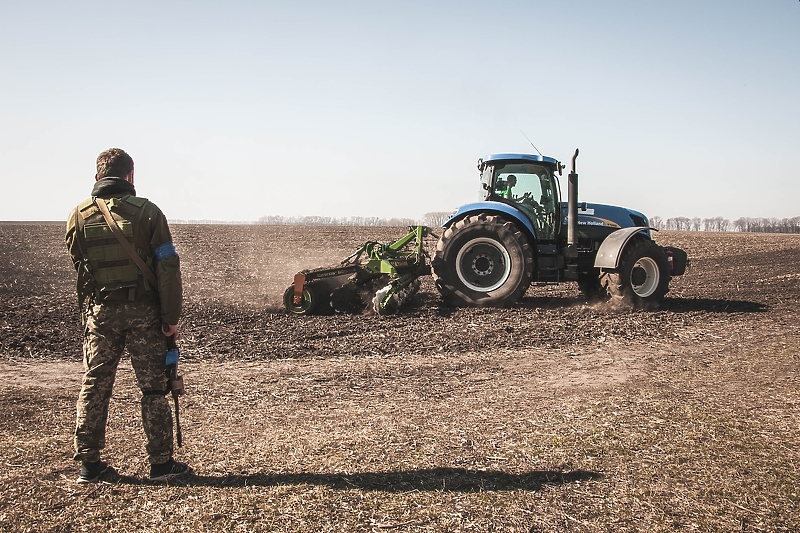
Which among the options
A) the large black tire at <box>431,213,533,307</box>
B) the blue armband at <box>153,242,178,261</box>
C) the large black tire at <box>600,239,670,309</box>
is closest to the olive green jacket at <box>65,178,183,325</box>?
the blue armband at <box>153,242,178,261</box>

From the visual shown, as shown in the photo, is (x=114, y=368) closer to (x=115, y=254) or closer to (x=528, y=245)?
(x=115, y=254)

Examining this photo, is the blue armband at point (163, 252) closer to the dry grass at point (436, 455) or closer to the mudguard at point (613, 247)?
the dry grass at point (436, 455)

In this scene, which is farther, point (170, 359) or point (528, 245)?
point (528, 245)

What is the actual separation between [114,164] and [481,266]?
7980 millimetres

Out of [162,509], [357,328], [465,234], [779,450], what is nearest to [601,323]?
[465,234]

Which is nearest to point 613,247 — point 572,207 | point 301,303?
point 572,207

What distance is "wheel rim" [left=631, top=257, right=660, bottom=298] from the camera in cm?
1118

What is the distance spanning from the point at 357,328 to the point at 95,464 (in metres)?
5.74

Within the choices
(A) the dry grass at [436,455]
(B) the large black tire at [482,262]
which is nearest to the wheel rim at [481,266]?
(B) the large black tire at [482,262]

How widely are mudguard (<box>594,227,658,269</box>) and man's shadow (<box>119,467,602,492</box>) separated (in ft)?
22.5

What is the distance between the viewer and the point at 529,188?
11672 mm

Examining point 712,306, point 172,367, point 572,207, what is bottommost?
point 712,306

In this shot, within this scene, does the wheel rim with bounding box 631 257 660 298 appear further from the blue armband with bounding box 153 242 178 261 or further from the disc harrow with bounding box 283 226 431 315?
the blue armband with bounding box 153 242 178 261

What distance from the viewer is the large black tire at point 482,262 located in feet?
37.1
